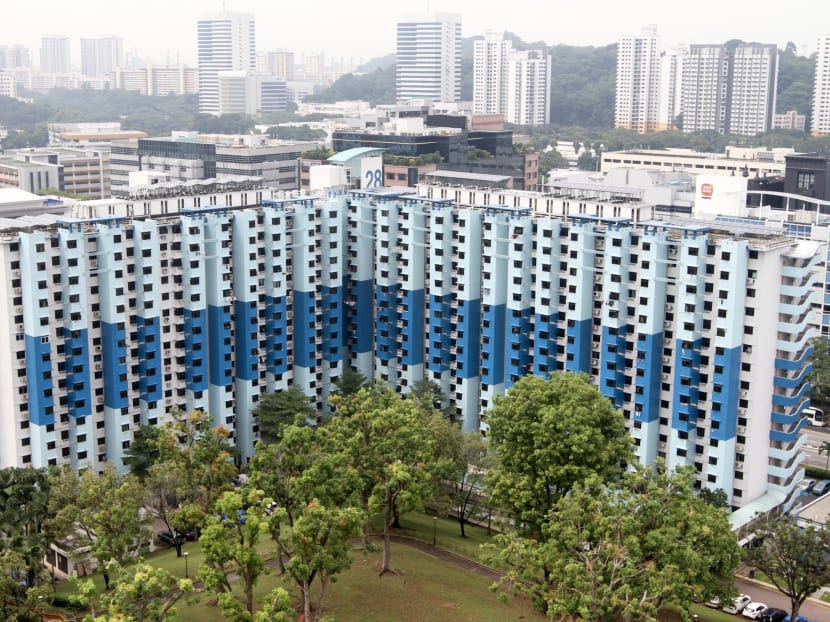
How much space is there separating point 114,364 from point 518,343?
3031cm

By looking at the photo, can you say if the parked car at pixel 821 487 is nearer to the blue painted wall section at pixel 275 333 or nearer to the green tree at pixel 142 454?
the blue painted wall section at pixel 275 333

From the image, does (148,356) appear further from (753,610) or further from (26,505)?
(753,610)

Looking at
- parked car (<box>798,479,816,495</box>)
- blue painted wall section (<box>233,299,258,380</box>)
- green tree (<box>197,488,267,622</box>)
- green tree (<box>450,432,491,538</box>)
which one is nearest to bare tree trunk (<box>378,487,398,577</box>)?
green tree (<box>450,432,491,538</box>)

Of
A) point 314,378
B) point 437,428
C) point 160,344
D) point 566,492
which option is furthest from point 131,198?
point 566,492

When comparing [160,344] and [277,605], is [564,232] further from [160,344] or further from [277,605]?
[277,605]

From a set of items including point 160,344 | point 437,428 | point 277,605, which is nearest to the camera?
point 277,605

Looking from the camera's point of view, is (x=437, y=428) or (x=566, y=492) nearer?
(x=566, y=492)

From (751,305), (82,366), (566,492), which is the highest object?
(751,305)

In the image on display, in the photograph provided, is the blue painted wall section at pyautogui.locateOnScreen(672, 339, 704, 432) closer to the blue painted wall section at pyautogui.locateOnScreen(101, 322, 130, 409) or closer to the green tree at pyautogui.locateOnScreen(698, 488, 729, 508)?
the green tree at pyautogui.locateOnScreen(698, 488, 729, 508)

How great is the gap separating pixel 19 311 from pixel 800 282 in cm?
5317

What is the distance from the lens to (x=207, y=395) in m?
84.4

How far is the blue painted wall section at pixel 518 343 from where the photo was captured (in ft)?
279

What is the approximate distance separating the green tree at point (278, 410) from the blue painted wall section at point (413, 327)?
1000cm

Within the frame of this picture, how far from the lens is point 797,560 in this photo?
60469mm
